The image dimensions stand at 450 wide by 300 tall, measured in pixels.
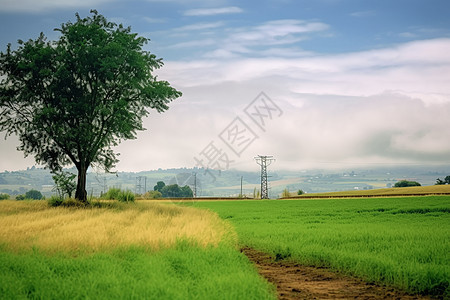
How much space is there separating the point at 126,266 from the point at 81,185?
27.4 m

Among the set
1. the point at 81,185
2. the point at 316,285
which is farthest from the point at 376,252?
the point at 81,185

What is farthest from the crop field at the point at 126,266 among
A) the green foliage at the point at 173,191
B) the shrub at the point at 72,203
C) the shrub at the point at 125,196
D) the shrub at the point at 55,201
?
the green foliage at the point at 173,191

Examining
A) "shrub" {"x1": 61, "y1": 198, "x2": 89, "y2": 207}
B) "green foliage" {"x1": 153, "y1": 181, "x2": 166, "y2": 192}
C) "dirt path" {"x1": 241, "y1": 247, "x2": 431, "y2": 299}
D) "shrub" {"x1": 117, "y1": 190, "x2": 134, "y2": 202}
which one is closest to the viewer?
"dirt path" {"x1": 241, "y1": 247, "x2": 431, "y2": 299}

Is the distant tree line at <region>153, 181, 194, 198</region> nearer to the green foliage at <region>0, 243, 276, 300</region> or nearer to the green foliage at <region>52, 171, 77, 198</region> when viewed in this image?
the green foliage at <region>52, 171, 77, 198</region>

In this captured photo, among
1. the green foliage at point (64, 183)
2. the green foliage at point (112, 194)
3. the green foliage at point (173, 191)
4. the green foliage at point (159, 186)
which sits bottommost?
the green foliage at point (173, 191)

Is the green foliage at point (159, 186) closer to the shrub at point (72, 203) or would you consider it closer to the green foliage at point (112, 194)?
the green foliage at point (112, 194)

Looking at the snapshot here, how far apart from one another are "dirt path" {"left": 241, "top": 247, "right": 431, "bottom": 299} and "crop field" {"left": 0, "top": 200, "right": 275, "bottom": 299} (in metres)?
0.69

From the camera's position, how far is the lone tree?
33.5m

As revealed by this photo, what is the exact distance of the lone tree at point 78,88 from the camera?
33.5 meters

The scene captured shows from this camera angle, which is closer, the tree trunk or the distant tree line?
the tree trunk

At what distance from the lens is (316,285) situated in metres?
9.98

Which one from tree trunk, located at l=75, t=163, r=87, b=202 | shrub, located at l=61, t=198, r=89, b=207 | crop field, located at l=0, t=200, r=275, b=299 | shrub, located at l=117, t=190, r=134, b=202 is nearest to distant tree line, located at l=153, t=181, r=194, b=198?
shrub, located at l=117, t=190, r=134, b=202

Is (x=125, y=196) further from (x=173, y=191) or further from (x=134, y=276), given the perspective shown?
(x=173, y=191)

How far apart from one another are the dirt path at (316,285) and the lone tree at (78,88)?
2448cm
